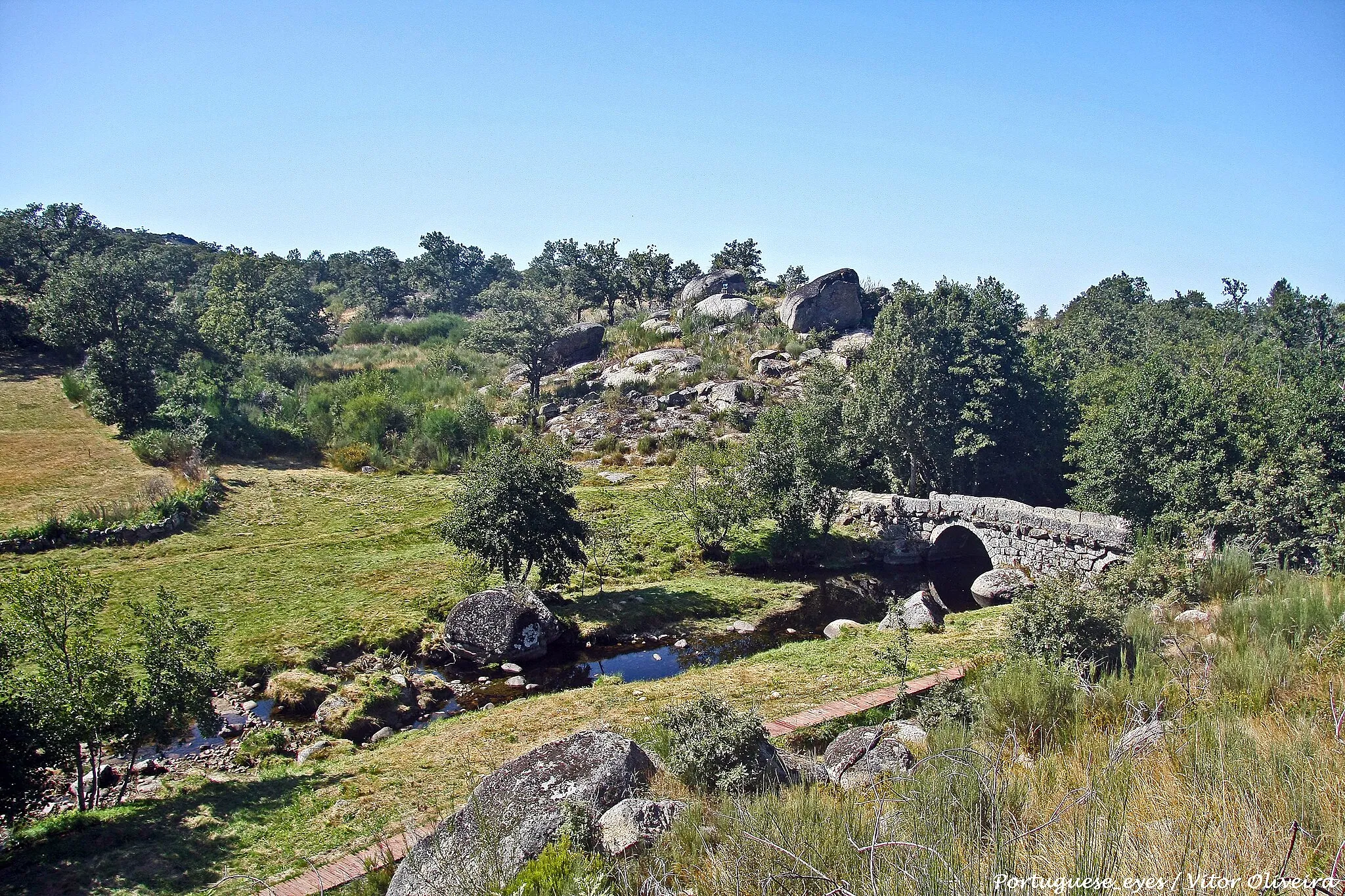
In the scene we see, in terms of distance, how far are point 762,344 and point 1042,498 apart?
2353 cm

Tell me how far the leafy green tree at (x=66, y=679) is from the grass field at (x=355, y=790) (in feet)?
3.69

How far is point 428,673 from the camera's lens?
678 inches

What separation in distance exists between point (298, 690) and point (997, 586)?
2045cm

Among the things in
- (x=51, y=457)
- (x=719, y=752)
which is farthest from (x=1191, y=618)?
(x=51, y=457)

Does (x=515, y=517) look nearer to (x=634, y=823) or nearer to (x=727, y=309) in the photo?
(x=634, y=823)

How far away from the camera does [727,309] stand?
195 ft

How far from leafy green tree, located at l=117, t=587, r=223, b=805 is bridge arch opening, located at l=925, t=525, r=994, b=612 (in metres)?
21.3

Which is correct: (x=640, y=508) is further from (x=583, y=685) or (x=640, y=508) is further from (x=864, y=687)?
(x=864, y=687)

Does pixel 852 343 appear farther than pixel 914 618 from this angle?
Yes

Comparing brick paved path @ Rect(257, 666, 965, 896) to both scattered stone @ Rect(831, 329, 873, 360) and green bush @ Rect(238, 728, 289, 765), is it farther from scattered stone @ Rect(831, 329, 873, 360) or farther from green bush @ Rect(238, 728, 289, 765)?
scattered stone @ Rect(831, 329, 873, 360)

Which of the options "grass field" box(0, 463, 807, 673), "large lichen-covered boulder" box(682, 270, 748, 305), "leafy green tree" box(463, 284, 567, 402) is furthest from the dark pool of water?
"large lichen-covered boulder" box(682, 270, 748, 305)

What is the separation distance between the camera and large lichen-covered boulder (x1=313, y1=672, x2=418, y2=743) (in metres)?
14.5

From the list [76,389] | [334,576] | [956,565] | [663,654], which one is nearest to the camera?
[663,654]

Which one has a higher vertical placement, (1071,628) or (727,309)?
(727,309)
